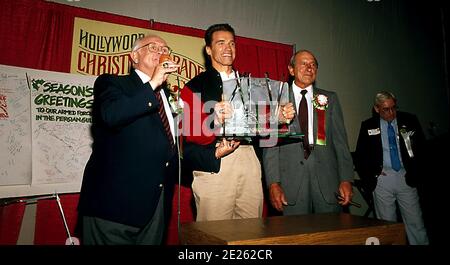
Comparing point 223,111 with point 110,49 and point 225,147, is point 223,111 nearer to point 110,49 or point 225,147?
point 225,147

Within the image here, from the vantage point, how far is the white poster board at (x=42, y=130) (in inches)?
99.3

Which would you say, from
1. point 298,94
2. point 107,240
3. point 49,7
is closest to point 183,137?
point 107,240

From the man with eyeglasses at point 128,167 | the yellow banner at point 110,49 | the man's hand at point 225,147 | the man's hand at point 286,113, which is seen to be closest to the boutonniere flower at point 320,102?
the man's hand at point 286,113

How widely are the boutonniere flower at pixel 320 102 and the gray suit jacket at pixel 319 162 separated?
5 centimetres

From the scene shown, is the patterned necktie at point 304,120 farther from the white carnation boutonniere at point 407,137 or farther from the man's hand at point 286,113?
the white carnation boutonniere at point 407,137

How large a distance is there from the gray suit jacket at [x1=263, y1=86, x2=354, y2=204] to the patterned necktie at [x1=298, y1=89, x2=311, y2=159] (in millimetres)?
32

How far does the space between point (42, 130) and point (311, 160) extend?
7.33 ft

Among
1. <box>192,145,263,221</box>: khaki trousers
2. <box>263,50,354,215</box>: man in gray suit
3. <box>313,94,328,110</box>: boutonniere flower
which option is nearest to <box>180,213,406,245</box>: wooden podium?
<box>192,145,263,221</box>: khaki trousers

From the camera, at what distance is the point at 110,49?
120 inches

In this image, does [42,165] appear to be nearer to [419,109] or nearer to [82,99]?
[82,99]

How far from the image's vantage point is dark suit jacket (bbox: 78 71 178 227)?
148cm

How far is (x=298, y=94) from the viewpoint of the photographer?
7.90 ft

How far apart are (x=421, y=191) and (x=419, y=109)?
240 centimetres

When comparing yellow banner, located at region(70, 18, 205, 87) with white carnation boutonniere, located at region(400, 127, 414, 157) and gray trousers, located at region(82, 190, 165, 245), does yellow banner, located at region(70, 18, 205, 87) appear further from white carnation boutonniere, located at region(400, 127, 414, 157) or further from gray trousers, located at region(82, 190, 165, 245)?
white carnation boutonniere, located at region(400, 127, 414, 157)
